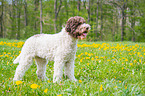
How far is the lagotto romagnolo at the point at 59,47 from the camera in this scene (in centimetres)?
281

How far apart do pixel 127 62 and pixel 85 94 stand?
2.94 metres

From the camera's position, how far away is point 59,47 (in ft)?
9.76

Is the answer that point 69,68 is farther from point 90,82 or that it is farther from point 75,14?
point 75,14

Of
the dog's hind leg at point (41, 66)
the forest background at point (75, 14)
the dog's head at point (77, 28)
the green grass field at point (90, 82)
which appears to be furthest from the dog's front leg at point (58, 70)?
the forest background at point (75, 14)

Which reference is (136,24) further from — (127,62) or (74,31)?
(74,31)

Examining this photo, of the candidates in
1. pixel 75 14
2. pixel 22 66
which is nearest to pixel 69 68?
pixel 22 66

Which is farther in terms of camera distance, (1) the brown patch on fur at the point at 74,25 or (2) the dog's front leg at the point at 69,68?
(2) the dog's front leg at the point at 69,68

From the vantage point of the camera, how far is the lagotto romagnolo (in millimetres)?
2809

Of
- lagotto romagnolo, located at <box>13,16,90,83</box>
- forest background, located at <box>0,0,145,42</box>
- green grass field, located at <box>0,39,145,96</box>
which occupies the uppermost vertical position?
forest background, located at <box>0,0,145,42</box>

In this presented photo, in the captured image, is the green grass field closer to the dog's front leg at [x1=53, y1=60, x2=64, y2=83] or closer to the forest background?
the dog's front leg at [x1=53, y1=60, x2=64, y2=83]

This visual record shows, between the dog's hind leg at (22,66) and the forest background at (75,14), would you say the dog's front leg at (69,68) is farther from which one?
the forest background at (75,14)

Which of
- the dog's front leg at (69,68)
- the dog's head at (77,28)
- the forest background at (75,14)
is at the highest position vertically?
the forest background at (75,14)

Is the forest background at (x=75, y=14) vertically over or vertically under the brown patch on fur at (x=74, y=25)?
over

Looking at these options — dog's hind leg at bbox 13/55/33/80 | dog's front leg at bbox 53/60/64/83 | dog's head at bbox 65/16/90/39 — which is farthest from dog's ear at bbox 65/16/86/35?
dog's hind leg at bbox 13/55/33/80
